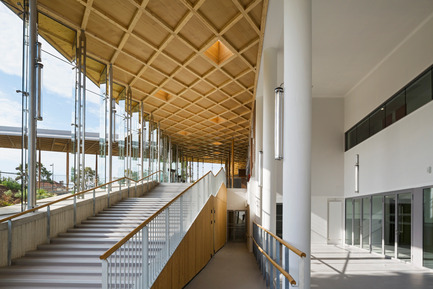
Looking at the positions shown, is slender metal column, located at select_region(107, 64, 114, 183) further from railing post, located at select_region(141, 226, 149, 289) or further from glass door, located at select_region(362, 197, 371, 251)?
glass door, located at select_region(362, 197, 371, 251)

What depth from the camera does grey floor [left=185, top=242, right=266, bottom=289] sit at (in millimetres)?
8289

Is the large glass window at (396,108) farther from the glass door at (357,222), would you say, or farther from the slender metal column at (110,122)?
the slender metal column at (110,122)

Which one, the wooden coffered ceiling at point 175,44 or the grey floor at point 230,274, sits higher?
the wooden coffered ceiling at point 175,44

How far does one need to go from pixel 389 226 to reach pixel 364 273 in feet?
11.0

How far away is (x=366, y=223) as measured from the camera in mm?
13469

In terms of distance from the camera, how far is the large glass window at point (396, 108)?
1026cm

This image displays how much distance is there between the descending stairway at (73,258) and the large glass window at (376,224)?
29.4ft

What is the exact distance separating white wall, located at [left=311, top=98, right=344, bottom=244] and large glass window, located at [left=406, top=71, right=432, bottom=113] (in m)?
5.98

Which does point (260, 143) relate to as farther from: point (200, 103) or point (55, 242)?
point (55, 242)

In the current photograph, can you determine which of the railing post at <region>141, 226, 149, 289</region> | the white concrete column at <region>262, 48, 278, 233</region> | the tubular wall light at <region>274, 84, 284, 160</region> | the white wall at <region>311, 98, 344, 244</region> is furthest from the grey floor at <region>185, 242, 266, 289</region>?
the white wall at <region>311, 98, 344, 244</region>

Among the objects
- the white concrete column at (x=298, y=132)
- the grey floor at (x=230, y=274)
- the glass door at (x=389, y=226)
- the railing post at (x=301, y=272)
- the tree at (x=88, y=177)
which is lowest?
the grey floor at (x=230, y=274)

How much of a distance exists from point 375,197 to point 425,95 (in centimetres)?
503

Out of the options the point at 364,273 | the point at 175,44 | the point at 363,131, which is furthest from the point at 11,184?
the point at 363,131

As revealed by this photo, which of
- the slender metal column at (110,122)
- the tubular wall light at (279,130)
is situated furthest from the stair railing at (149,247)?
the slender metal column at (110,122)
